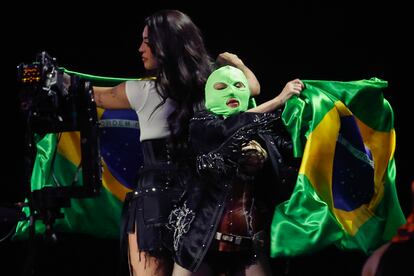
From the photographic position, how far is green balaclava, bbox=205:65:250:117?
8.77 ft

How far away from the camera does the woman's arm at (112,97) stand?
2.91m

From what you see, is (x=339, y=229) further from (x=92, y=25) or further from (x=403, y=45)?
(x=92, y=25)

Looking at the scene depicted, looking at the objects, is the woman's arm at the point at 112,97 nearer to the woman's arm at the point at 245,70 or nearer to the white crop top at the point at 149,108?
the white crop top at the point at 149,108

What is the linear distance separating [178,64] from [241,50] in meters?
0.80

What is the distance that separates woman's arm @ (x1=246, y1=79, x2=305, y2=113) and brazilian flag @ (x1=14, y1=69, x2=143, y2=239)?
76 cm

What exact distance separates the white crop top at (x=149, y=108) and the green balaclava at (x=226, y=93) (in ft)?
0.63

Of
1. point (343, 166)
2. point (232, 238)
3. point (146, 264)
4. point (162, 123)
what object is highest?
point (162, 123)

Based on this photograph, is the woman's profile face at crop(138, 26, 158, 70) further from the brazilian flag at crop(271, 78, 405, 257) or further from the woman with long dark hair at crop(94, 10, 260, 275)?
the brazilian flag at crop(271, 78, 405, 257)

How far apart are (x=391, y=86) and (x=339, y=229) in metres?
0.84

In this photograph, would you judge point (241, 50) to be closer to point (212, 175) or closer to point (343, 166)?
point (343, 166)

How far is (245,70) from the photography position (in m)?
2.99

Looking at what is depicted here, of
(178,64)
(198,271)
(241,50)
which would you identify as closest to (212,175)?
(198,271)

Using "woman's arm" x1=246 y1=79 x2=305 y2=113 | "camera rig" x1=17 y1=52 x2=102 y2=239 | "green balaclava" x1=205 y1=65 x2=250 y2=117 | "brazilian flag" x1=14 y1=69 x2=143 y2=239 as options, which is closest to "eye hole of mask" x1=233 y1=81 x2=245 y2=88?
"green balaclava" x1=205 y1=65 x2=250 y2=117

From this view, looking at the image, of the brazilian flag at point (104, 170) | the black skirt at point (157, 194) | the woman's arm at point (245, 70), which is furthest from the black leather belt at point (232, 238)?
the brazilian flag at point (104, 170)
